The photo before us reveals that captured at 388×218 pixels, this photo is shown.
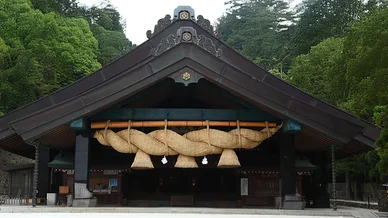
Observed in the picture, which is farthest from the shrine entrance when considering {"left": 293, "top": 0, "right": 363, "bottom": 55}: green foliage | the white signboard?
{"left": 293, "top": 0, "right": 363, "bottom": 55}: green foliage

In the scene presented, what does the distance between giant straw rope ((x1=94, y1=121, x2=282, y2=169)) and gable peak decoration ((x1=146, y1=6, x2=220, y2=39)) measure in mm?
5966

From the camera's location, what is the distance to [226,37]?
90.0 meters

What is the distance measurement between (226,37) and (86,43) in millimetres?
46245

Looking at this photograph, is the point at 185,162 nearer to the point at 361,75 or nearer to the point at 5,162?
the point at 361,75

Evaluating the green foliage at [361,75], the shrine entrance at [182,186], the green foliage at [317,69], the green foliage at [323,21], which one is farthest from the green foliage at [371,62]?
the green foliage at [323,21]

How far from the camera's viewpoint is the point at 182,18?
21.2 meters

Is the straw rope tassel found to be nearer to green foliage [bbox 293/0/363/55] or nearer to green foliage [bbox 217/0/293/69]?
green foliage [bbox 293/0/363/55]

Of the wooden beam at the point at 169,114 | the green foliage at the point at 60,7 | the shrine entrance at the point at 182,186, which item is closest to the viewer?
the wooden beam at the point at 169,114

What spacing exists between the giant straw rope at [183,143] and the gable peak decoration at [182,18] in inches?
235

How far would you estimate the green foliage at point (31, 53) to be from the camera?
128 ft

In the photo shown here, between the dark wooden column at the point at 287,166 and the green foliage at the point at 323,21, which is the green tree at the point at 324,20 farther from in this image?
the dark wooden column at the point at 287,166

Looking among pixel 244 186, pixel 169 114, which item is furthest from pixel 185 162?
pixel 244 186

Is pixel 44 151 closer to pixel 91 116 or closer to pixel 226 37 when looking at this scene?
pixel 91 116

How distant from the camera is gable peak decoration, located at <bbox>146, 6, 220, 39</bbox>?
2123cm
